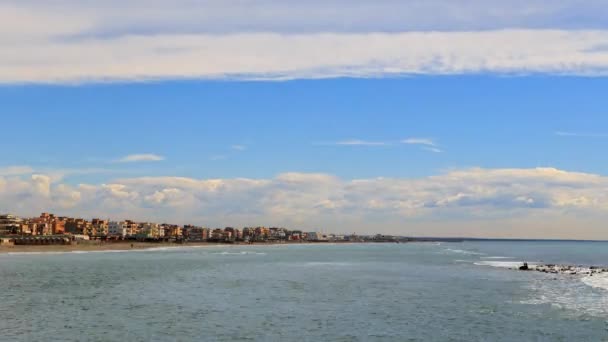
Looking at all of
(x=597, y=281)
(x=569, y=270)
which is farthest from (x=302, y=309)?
(x=569, y=270)

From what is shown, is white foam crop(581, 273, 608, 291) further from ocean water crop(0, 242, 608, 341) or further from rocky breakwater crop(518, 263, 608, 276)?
rocky breakwater crop(518, 263, 608, 276)

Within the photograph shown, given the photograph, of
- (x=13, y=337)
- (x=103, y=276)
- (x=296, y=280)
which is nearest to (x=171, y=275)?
(x=103, y=276)

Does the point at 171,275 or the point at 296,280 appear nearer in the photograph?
the point at 296,280

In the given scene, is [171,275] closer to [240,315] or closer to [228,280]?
[228,280]

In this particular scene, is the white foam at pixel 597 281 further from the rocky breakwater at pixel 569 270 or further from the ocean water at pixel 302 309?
the rocky breakwater at pixel 569 270

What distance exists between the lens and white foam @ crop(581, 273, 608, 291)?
73.4 metres

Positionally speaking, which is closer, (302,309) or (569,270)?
(302,309)

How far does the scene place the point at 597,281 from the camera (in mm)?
81250

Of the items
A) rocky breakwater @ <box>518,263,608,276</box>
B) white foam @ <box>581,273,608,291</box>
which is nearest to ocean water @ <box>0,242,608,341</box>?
white foam @ <box>581,273,608,291</box>

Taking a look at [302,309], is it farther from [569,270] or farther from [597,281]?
[569,270]

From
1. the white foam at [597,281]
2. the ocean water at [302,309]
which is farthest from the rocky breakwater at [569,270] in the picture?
the ocean water at [302,309]

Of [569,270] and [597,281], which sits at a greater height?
[569,270]

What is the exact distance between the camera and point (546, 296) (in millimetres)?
62312

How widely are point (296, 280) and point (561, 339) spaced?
47.2 m
